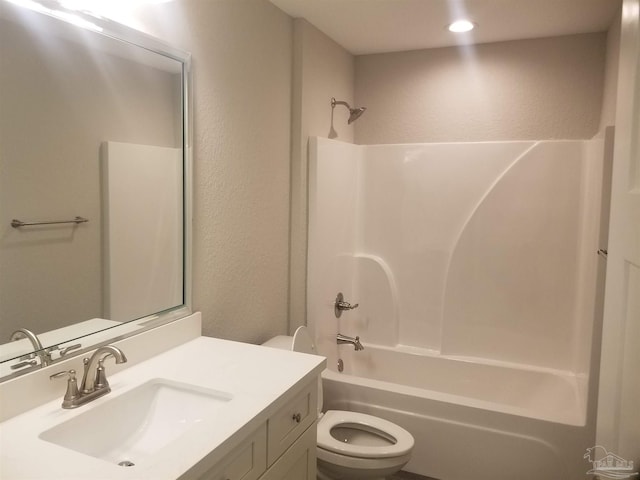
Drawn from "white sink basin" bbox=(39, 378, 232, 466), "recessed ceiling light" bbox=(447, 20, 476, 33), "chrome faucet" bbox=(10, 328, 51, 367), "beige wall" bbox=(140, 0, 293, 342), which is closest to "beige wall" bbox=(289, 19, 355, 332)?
"beige wall" bbox=(140, 0, 293, 342)

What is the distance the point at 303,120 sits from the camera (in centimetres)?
255

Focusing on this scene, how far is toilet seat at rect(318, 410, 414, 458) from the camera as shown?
199cm

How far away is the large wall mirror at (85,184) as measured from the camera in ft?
4.00

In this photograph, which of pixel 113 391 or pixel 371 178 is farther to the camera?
pixel 371 178

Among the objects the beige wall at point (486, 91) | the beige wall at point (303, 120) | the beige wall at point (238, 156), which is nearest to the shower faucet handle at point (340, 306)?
the beige wall at point (303, 120)

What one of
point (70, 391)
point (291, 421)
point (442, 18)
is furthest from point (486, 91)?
point (70, 391)

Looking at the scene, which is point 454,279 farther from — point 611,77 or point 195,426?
point 195,426

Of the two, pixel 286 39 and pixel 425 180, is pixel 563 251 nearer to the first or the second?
pixel 425 180

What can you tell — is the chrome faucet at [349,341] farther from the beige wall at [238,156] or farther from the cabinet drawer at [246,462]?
the cabinet drawer at [246,462]

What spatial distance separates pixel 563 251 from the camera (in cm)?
284

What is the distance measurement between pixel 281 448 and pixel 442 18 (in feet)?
7.26

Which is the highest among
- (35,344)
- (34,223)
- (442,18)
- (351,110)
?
(442,18)

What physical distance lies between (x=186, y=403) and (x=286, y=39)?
185 centimetres

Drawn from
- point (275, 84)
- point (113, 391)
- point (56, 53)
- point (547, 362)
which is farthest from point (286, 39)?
point (547, 362)
